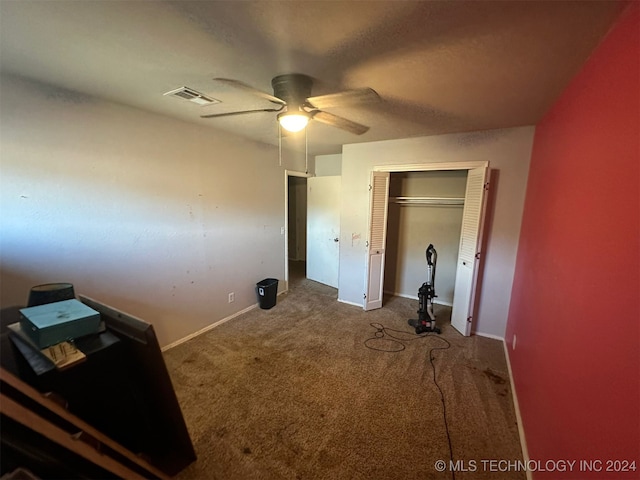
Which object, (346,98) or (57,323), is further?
(346,98)

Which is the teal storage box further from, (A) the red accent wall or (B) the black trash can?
(B) the black trash can

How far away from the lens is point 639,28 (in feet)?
3.01

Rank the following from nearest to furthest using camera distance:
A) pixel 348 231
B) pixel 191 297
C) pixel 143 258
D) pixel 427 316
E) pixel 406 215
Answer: pixel 143 258
pixel 191 297
pixel 427 316
pixel 348 231
pixel 406 215

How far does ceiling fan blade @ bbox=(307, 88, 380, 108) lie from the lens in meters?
1.38

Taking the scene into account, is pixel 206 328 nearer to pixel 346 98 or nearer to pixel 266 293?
pixel 266 293

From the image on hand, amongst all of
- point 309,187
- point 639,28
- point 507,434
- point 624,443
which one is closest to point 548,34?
point 639,28

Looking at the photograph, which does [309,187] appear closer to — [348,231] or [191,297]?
[348,231]

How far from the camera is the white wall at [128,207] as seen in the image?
1815 mm

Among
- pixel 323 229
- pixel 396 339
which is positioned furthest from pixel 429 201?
pixel 396 339

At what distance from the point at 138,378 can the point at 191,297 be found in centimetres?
162

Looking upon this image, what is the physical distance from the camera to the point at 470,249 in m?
3.03

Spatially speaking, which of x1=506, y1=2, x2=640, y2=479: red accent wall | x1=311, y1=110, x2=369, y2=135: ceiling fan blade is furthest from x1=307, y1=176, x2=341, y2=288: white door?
x1=506, y1=2, x2=640, y2=479: red accent wall

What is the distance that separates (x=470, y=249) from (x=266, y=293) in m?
2.72

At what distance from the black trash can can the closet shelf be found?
2.34m
